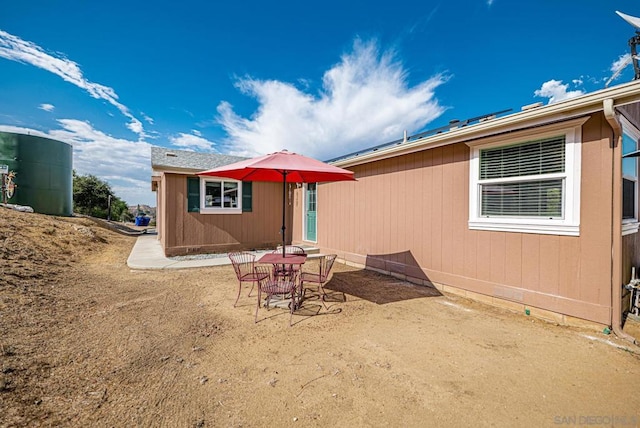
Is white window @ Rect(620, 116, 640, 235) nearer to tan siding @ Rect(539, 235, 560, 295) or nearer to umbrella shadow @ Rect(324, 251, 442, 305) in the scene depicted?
tan siding @ Rect(539, 235, 560, 295)

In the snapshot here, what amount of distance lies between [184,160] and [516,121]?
29.1 ft

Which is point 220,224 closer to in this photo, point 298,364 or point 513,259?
point 298,364

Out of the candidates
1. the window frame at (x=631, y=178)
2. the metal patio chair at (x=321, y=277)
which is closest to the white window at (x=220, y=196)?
the metal patio chair at (x=321, y=277)

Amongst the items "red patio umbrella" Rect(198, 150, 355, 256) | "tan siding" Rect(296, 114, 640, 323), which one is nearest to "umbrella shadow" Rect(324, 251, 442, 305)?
"tan siding" Rect(296, 114, 640, 323)

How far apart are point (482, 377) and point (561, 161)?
303cm

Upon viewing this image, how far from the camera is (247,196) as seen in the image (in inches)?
352

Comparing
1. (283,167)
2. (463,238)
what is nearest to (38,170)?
(283,167)

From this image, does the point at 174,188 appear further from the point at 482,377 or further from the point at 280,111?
the point at 482,377

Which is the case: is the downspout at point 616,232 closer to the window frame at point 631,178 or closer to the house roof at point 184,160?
the window frame at point 631,178

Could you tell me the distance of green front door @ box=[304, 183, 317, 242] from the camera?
8477 millimetres

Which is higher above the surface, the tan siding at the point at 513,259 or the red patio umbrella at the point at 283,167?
the red patio umbrella at the point at 283,167

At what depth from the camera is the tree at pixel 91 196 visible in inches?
827

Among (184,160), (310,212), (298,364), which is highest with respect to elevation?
(184,160)

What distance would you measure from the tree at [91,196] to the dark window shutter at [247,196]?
19.7 meters
